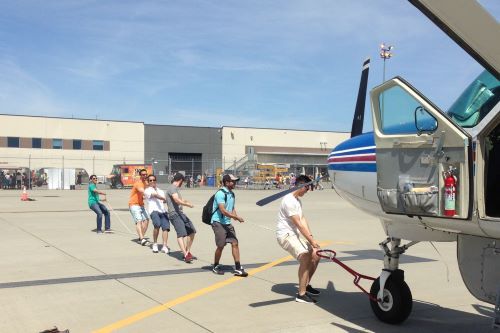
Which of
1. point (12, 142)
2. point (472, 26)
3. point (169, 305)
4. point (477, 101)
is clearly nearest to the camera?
point (472, 26)

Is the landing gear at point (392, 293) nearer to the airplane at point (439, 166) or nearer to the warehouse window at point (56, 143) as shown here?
the airplane at point (439, 166)

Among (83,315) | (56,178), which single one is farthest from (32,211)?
(56,178)

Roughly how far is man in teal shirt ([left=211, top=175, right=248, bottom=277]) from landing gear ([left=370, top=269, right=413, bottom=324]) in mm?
2720

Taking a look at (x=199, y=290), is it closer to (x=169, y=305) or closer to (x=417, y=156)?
(x=169, y=305)

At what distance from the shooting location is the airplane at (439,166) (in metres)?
3.76

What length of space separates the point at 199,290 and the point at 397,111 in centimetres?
378

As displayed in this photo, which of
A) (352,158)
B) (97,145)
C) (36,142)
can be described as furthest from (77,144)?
(352,158)

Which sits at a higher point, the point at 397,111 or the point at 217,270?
the point at 397,111

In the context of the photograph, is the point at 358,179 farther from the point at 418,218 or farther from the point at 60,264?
the point at 60,264

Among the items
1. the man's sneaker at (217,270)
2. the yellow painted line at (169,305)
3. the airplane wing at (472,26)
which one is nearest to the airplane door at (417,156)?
the airplane wing at (472,26)

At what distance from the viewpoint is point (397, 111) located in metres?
4.98

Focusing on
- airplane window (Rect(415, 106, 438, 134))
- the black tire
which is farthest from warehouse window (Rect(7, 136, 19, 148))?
airplane window (Rect(415, 106, 438, 134))

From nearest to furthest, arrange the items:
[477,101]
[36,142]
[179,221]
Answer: [477,101], [179,221], [36,142]

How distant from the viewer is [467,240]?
17.1 feet
